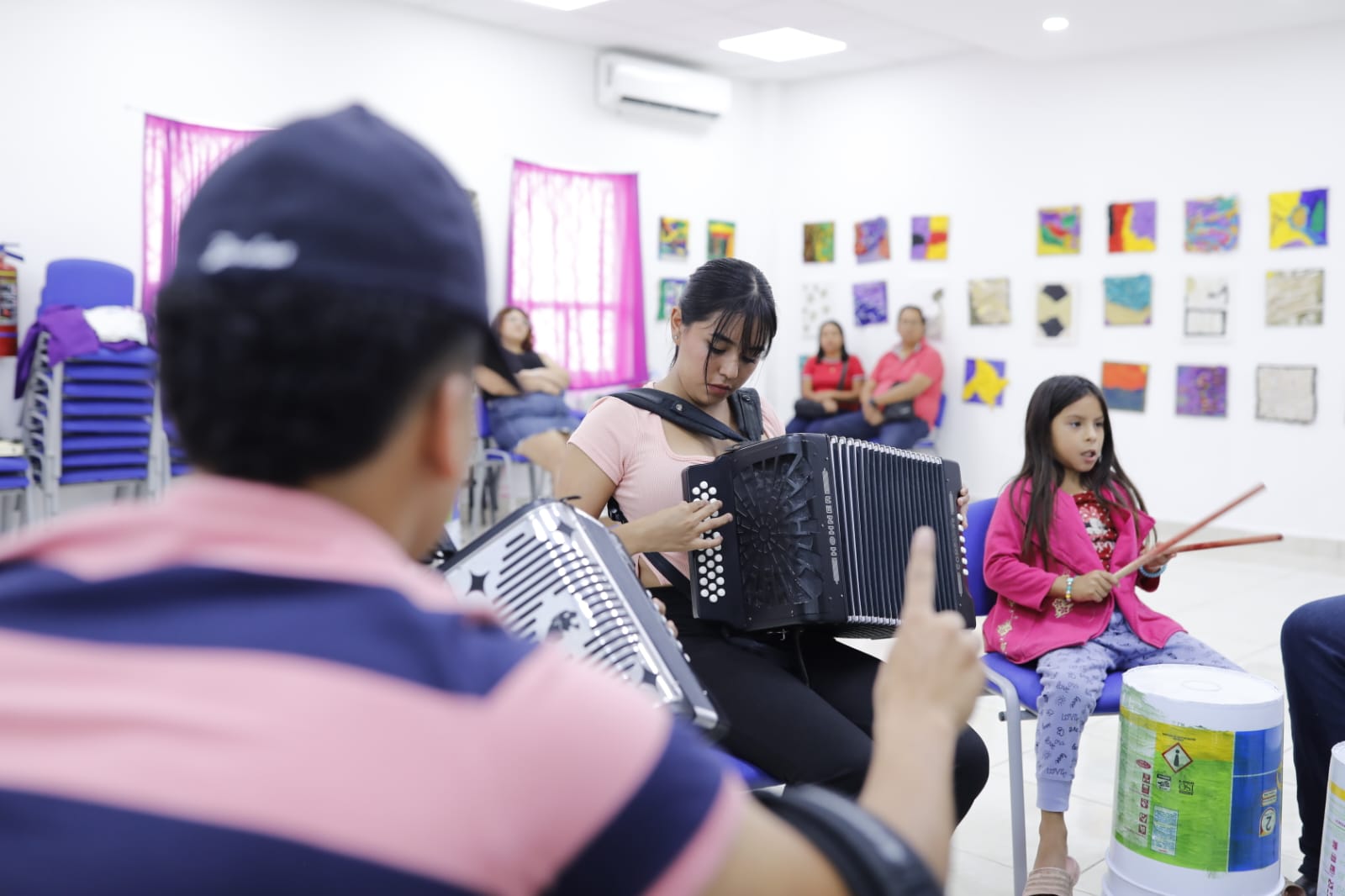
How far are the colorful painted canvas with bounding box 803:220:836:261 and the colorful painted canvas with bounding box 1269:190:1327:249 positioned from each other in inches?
108

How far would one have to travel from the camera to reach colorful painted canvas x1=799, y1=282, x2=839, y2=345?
7.95 metres

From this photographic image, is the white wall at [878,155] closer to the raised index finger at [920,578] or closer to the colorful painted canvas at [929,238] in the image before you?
the colorful painted canvas at [929,238]

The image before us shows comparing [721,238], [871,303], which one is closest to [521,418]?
[721,238]

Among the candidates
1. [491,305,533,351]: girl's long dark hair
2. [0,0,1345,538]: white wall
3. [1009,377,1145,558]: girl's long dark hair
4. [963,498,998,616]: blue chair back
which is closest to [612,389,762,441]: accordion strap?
[963,498,998,616]: blue chair back

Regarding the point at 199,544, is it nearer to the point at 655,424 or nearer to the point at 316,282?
the point at 316,282

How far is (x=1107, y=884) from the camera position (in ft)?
6.77

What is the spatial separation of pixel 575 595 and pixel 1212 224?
579 cm

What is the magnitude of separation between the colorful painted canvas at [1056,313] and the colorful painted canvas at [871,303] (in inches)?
42.3

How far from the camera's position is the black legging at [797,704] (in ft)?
5.83

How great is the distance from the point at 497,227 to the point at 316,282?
6511 millimetres

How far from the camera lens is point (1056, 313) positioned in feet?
22.3

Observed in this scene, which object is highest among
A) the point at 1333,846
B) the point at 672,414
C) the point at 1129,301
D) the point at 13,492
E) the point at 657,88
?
the point at 657,88

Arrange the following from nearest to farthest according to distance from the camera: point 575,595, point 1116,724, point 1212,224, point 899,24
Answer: point 575,595 < point 1116,724 < point 1212,224 < point 899,24

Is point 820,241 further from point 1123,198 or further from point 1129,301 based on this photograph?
point 1129,301
